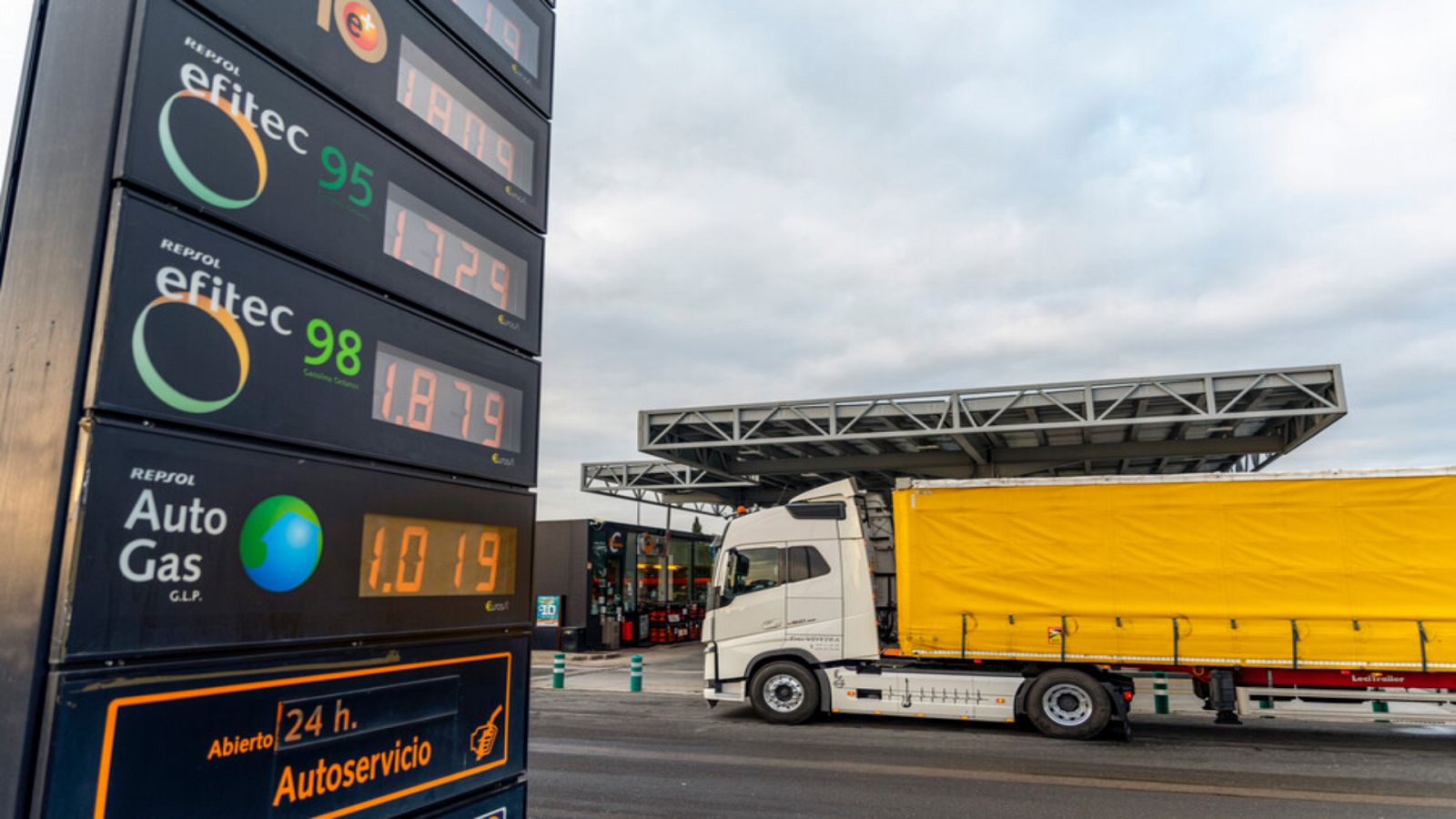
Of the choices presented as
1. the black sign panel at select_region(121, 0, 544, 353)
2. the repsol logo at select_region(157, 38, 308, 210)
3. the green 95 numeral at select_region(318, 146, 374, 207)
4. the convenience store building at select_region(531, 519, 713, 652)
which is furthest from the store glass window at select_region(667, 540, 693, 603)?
the repsol logo at select_region(157, 38, 308, 210)

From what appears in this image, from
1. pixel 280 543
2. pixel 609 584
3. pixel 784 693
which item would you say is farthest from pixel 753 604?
pixel 609 584

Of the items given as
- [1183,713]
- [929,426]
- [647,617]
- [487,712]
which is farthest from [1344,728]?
[647,617]

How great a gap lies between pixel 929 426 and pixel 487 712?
692 inches

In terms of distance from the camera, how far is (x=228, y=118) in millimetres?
2615

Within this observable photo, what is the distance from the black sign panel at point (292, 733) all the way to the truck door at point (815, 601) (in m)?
10.1

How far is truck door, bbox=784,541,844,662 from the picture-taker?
1329cm

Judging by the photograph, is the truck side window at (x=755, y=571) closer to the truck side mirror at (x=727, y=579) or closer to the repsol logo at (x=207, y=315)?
the truck side mirror at (x=727, y=579)

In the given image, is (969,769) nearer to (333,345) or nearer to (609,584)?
(333,345)

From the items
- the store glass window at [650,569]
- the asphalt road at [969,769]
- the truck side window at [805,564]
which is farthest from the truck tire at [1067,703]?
the store glass window at [650,569]

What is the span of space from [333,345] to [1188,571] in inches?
475

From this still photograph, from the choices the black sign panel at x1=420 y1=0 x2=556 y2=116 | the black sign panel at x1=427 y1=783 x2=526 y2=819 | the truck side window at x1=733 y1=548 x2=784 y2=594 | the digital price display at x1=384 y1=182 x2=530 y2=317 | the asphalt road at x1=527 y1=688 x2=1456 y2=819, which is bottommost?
the asphalt road at x1=527 y1=688 x2=1456 y2=819

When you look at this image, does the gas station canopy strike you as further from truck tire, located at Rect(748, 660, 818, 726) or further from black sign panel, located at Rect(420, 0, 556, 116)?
black sign panel, located at Rect(420, 0, 556, 116)

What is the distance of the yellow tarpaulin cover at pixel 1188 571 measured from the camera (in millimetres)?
11148

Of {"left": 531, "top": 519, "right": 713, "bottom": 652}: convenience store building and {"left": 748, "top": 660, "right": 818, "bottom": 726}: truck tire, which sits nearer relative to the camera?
{"left": 748, "top": 660, "right": 818, "bottom": 726}: truck tire
